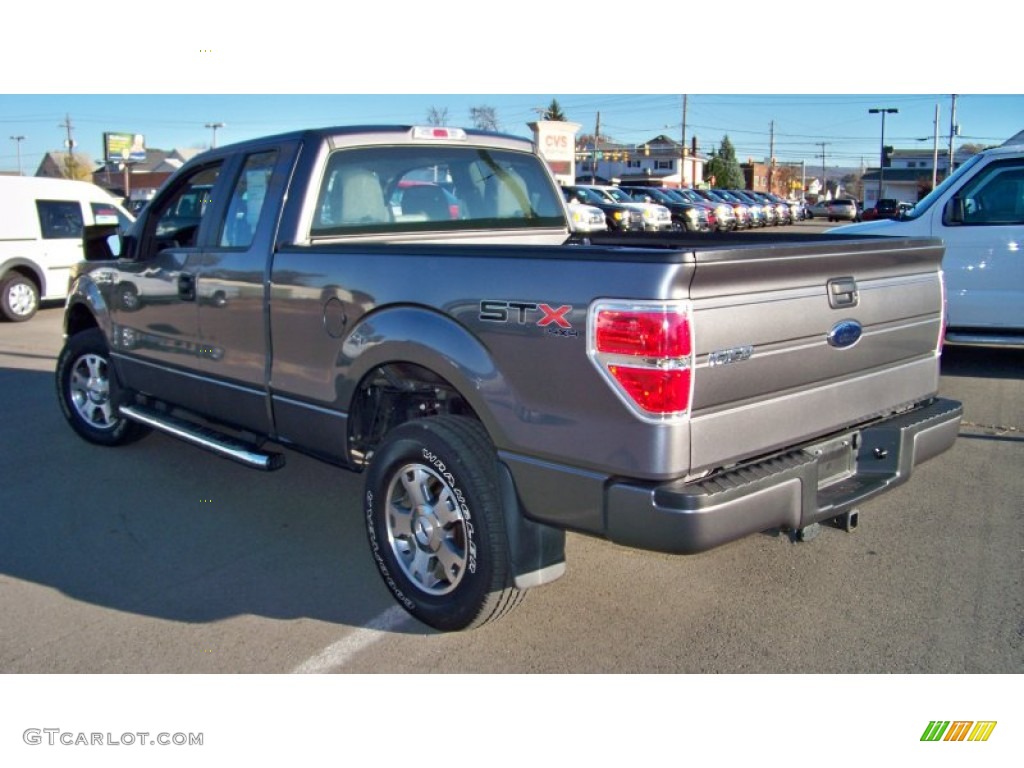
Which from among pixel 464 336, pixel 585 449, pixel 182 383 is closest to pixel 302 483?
pixel 182 383

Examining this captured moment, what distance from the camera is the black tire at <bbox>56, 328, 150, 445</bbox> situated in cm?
637

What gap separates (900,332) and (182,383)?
3.88 meters

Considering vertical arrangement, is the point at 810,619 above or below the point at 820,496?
below

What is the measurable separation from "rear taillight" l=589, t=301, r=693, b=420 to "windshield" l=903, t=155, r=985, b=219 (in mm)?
6991

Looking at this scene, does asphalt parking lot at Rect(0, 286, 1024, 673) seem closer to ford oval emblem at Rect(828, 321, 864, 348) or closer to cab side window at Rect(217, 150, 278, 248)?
ford oval emblem at Rect(828, 321, 864, 348)

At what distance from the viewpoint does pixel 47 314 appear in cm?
1502

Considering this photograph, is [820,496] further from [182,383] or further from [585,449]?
[182,383]

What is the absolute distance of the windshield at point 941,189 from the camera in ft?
28.4

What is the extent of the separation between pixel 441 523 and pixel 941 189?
7217mm

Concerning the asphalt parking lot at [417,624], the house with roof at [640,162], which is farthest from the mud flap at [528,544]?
the house with roof at [640,162]

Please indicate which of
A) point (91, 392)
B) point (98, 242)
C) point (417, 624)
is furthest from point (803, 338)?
point (91, 392)

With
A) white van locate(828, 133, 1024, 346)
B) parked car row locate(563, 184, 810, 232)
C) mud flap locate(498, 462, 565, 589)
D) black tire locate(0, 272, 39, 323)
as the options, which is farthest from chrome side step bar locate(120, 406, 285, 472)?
parked car row locate(563, 184, 810, 232)

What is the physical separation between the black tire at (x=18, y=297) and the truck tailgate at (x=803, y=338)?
1320cm

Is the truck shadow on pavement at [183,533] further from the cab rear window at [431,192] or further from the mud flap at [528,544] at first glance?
the cab rear window at [431,192]
